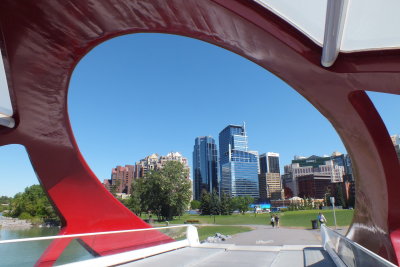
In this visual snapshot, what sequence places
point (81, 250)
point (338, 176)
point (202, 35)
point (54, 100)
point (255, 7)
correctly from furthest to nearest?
point (338, 176) → point (54, 100) → point (81, 250) → point (202, 35) → point (255, 7)

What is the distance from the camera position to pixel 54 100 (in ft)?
24.0

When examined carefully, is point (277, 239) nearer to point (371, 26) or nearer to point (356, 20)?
point (371, 26)

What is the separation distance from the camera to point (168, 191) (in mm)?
Answer: 48906

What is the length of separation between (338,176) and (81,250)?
559 feet

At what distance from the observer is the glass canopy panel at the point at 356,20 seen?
12.3 ft

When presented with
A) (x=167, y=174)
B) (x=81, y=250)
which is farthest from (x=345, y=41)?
(x=167, y=174)

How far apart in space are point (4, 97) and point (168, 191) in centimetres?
4337

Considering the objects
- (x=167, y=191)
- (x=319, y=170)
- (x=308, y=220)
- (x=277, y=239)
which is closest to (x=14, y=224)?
(x=167, y=191)

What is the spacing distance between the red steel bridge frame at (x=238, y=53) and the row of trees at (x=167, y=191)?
138 ft

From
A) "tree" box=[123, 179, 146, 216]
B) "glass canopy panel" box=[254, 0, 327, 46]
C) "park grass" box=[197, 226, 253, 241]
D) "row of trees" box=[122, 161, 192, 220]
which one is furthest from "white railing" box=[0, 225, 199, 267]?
"tree" box=[123, 179, 146, 216]

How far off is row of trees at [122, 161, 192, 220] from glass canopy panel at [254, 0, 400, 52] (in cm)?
4564

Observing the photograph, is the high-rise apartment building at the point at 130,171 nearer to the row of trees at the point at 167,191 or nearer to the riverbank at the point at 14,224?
the row of trees at the point at 167,191

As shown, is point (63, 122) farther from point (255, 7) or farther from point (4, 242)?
point (255, 7)

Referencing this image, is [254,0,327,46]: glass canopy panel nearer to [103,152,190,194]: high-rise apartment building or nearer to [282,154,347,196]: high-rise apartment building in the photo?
[103,152,190,194]: high-rise apartment building
